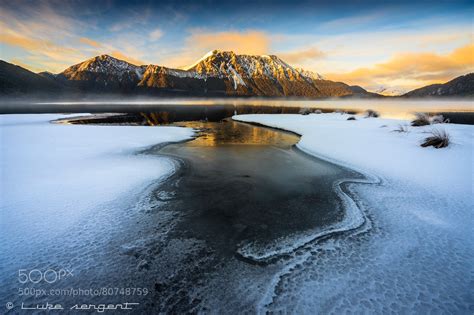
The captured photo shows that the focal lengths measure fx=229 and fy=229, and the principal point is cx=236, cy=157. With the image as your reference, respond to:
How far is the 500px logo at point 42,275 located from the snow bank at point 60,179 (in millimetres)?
1067

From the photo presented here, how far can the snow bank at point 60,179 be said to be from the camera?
550 centimetres

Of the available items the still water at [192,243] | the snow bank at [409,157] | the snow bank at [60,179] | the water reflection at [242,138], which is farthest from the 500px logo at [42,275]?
the water reflection at [242,138]

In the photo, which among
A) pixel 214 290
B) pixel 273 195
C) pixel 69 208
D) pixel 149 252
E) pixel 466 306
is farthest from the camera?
pixel 273 195

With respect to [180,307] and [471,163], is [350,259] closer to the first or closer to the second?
[180,307]

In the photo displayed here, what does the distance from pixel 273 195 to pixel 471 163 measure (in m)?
8.85

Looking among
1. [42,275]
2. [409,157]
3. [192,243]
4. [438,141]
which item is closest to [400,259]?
[192,243]

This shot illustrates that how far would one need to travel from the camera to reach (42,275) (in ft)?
13.1

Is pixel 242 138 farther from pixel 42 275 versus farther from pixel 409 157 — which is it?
pixel 42 275

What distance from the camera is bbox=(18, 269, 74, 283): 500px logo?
3899mm

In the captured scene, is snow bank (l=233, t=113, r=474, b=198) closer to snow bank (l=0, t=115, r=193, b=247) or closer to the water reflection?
the water reflection

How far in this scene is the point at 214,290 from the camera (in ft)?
12.4

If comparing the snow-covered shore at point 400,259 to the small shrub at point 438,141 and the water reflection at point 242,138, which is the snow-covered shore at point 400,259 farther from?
the water reflection at point 242,138

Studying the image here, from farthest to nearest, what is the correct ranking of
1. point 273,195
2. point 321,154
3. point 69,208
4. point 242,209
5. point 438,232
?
point 321,154 < point 273,195 < point 242,209 < point 69,208 < point 438,232

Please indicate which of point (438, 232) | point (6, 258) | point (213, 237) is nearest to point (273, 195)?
point (213, 237)
